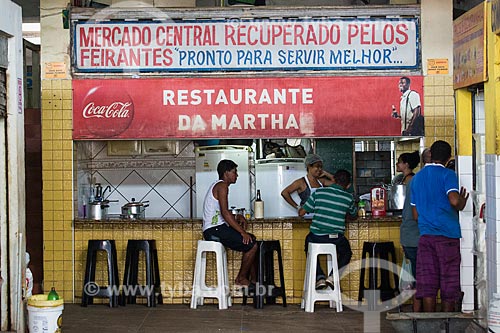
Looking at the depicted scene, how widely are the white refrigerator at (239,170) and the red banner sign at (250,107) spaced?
179 cm

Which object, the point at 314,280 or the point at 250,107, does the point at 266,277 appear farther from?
the point at 250,107

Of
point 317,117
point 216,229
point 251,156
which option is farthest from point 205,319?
point 251,156

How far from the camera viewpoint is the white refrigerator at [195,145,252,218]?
12.0m

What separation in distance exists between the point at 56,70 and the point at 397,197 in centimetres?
455

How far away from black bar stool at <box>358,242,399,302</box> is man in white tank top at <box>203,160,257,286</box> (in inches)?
51.5

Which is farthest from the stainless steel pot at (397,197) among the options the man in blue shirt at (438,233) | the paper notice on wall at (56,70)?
the paper notice on wall at (56,70)

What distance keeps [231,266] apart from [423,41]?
11.4 ft

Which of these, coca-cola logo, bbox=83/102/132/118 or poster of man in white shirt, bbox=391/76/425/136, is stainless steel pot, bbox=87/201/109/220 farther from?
poster of man in white shirt, bbox=391/76/425/136

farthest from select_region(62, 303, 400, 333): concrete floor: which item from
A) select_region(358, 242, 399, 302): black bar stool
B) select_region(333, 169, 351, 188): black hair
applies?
select_region(333, 169, 351, 188): black hair

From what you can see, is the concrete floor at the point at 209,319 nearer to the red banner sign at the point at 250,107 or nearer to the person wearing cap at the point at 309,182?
the person wearing cap at the point at 309,182

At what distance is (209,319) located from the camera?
9.41 meters

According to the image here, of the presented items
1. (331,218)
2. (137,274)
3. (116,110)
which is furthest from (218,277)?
(116,110)

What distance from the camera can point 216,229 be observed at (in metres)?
9.93

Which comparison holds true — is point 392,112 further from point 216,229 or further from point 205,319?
point 205,319
